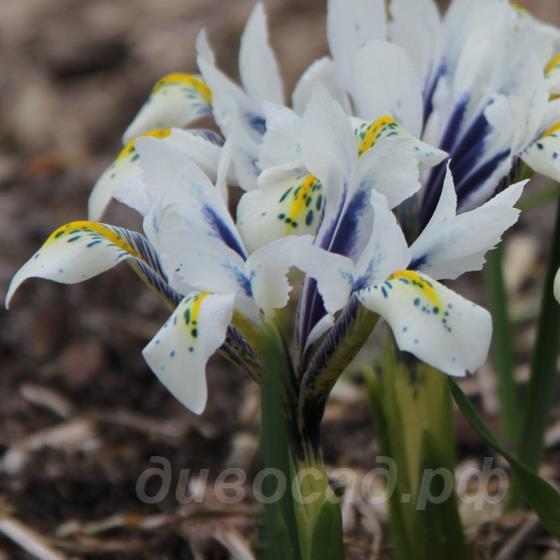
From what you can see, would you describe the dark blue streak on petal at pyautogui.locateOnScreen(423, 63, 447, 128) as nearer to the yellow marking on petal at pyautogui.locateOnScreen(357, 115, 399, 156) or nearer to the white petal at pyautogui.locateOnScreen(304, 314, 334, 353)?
the yellow marking on petal at pyautogui.locateOnScreen(357, 115, 399, 156)

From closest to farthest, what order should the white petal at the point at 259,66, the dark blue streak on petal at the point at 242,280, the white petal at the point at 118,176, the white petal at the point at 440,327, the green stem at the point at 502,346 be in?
the white petal at the point at 440,327 → the dark blue streak on petal at the point at 242,280 → the white petal at the point at 118,176 → the white petal at the point at 259,66 → the green stem at the point at 502,346

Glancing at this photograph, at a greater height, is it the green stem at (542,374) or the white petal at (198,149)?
the white petal at (198,149)

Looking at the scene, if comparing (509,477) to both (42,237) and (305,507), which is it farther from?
(42,237)

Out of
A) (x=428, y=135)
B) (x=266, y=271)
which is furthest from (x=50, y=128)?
(x=266, y=271)

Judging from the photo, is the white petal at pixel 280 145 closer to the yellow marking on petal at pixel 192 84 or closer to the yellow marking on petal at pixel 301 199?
the yellow marking on petal at pixel 301 199

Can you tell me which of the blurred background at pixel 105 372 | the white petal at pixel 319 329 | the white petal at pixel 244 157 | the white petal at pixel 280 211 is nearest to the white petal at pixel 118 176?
the white petal at pixel 244 157

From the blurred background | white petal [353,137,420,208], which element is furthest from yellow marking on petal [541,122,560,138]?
the blurred background

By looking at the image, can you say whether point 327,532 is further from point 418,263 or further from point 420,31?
point 420,31
